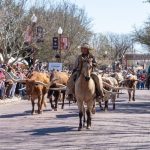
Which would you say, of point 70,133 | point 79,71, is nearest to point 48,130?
point 70,133

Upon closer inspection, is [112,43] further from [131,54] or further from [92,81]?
[92,81]

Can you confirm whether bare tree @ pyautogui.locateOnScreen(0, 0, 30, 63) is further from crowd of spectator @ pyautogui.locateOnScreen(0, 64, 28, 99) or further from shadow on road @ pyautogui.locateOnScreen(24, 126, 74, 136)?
shadow on road @ pyautogui.locateOnScreen(24, 126, 74, 136)

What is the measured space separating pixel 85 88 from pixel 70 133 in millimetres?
1624

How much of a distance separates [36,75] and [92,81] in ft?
22.3

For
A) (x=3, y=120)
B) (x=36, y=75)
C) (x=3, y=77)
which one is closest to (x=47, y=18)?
(x=3, y=77)

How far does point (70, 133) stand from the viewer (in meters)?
16.1

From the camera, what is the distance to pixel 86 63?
1656 cm

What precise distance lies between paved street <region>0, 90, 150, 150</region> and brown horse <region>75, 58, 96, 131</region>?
0.62m

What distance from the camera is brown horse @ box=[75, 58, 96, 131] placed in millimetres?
16594

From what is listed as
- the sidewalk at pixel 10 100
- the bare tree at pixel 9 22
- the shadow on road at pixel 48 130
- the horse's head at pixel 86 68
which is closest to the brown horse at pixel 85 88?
the horse's head at pixel 86 68

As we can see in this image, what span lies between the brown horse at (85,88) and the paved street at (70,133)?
2.03 ft

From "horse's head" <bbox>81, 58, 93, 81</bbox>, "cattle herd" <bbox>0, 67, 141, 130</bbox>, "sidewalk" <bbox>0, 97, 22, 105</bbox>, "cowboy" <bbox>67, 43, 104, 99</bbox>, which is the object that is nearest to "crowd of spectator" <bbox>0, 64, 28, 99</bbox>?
"sidewalk" <bbox>0, 97, 22, 105</bbox>

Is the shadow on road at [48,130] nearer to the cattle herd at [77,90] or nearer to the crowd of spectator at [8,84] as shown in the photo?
the cattle herd at [77,90]

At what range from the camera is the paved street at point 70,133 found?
13.6m
